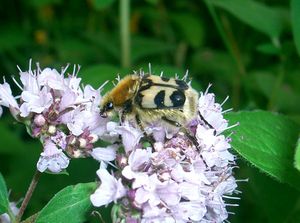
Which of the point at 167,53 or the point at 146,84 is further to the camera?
the point at 167,53

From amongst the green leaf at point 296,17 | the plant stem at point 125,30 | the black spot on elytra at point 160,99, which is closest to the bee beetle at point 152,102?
the black spot on elytra at point 160,99

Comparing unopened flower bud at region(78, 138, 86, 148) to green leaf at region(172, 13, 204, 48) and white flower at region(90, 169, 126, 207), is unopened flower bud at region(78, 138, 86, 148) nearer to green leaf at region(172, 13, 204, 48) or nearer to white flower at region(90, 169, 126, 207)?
white flower at region(90, 169, 126, 207)

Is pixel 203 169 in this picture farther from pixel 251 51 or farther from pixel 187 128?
pixel 251 51

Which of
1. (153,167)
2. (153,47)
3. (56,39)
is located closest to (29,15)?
(56,39)

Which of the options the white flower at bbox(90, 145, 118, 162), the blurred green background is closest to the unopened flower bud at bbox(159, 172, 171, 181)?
the white flower at bbox(90, 145, 118, 162)

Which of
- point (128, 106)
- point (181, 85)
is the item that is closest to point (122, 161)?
point (128, 106)

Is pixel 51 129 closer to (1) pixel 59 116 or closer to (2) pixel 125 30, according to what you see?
(1) pixel 59 116
